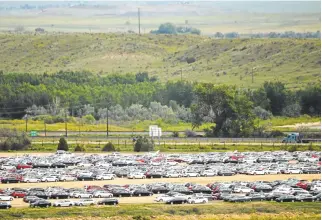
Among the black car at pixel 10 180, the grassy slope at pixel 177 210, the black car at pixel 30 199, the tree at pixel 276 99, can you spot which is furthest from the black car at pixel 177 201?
the tree at pixel 276 99

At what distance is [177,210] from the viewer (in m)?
45.8

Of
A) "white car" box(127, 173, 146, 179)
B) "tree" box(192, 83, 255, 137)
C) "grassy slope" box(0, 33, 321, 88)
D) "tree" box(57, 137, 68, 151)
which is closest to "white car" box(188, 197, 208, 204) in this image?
"white car" box(127, 173, 146, 179)

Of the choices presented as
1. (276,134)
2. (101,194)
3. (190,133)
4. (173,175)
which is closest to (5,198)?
(101,194)

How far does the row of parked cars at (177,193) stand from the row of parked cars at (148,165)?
329cm

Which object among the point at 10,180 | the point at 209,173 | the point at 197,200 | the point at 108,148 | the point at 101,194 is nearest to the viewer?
the point at 197,200

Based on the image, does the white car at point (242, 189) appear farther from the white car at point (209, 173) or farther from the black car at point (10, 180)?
the black car at point (10, 180)

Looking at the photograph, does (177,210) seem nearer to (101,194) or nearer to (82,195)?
(101,194)

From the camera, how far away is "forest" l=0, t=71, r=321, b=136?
75.3m

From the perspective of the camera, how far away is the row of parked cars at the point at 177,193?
1861 inches

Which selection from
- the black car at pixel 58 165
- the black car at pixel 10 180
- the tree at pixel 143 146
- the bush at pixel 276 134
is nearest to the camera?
the black car at pixel 10 180

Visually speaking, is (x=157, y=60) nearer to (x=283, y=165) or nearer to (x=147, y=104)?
(x=147, y=104)

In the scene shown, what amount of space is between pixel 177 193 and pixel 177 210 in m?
3.07

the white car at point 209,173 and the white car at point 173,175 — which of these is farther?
the white car at point 209,173

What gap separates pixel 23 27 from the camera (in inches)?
6437
